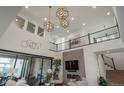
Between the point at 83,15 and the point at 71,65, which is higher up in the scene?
the point at 83,15

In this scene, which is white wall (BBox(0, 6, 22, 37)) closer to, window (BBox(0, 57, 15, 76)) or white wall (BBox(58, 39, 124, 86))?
window (BBox(0, 57, 15, 76))

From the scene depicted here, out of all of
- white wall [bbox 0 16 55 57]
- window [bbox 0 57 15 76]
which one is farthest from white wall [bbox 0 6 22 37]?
window [bbox 0 57 15 76]

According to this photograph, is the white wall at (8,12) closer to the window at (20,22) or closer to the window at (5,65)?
the window at (5,65)

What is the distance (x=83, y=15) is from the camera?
25.0 feet

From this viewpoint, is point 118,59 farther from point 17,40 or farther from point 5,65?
point 5,65

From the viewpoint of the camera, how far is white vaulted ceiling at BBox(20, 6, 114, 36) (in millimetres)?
6797

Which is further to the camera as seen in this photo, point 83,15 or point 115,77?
point 83,15

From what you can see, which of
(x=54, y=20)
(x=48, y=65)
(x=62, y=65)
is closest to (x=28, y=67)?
(x=48, y=65)

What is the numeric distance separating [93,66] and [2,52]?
19.0 feet

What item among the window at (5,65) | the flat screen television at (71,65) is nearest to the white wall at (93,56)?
the flat screen television at (71,65)

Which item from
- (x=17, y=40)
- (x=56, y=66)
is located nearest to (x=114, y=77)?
(x=56, y=66)

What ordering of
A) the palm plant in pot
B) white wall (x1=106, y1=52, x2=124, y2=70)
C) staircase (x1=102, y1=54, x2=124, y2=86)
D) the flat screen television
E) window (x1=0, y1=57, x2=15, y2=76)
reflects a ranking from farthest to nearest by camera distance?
1. white wall (x1=106, y1=52, x2=124, y2=70)
2. the palm plant in pot
3. the flat screen television
4. staircase (x1=102, y1=54, x2=124, y2=86)
5. window (x1=0, y1=57, x2=15, y2=76)

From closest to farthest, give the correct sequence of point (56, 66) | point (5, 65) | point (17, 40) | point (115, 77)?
point (5, 65) < point (17, 40) < point (115, 77) < point (56, 66)

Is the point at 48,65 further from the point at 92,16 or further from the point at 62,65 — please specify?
the point at 92,16
